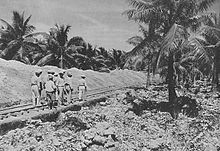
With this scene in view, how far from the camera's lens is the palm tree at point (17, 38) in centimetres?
2343

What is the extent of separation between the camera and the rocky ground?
874cm

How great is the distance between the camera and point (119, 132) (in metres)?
10.1

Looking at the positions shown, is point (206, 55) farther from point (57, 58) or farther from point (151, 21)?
point (57, 58)

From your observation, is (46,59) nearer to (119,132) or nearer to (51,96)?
(51,96)

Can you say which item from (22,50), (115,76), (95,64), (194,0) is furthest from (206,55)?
(95,64)

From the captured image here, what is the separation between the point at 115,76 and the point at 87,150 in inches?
789

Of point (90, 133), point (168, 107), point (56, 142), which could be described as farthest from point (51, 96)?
point (168, 107)

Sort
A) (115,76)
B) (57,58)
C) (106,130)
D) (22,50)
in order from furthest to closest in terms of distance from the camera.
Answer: (115,76) < (57,58) < (22,50) < (106,130)

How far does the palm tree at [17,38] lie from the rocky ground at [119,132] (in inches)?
489

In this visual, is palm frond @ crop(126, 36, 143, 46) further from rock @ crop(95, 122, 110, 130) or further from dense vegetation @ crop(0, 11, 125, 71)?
rock @ crop(95, 122, 110, 130)

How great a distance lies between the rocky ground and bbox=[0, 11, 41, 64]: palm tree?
40.8 feet

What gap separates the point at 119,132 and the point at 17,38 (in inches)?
639

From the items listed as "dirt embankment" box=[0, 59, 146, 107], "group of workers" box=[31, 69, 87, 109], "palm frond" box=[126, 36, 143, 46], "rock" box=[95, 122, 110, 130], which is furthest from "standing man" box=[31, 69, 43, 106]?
"palm frond" box=[126, 36, 143, 46]

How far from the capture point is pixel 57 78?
11281 millimetres
